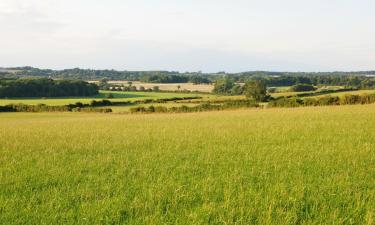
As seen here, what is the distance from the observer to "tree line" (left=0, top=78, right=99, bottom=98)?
368ft

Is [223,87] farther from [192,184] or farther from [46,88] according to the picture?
[192,184]

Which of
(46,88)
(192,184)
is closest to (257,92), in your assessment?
(46,88)

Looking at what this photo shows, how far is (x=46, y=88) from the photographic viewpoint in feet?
384

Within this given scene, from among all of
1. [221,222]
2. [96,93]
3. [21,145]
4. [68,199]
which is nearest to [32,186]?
[68,199]

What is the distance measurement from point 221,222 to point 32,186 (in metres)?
5.18

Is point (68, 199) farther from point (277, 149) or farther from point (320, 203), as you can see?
point (277, 149)

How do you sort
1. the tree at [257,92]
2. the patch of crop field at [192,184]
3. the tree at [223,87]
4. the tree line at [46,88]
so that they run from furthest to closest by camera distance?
the tree at [223,87] < the tree line at [46,88] < the tree at [257,92] < the patch of crop field at [192,184]

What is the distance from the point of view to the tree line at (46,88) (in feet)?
368

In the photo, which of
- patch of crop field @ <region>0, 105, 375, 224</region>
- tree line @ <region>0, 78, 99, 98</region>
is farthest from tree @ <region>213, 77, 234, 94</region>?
patch of crop field @ <region>0, 105, 375, 224</region>

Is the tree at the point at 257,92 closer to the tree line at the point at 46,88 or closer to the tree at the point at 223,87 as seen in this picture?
the tree at the point at 223,87

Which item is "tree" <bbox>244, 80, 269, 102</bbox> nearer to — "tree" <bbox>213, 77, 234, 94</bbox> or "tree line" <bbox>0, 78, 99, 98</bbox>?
"tree" <bbox>213, 77, 234, 94</bbox>

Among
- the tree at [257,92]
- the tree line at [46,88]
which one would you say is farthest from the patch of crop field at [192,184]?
the tree line at [46,88]

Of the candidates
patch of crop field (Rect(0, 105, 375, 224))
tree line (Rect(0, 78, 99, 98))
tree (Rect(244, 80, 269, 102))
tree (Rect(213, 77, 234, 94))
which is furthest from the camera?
tree (Rect(213, 77, 234, 94))

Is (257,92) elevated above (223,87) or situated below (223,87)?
below
